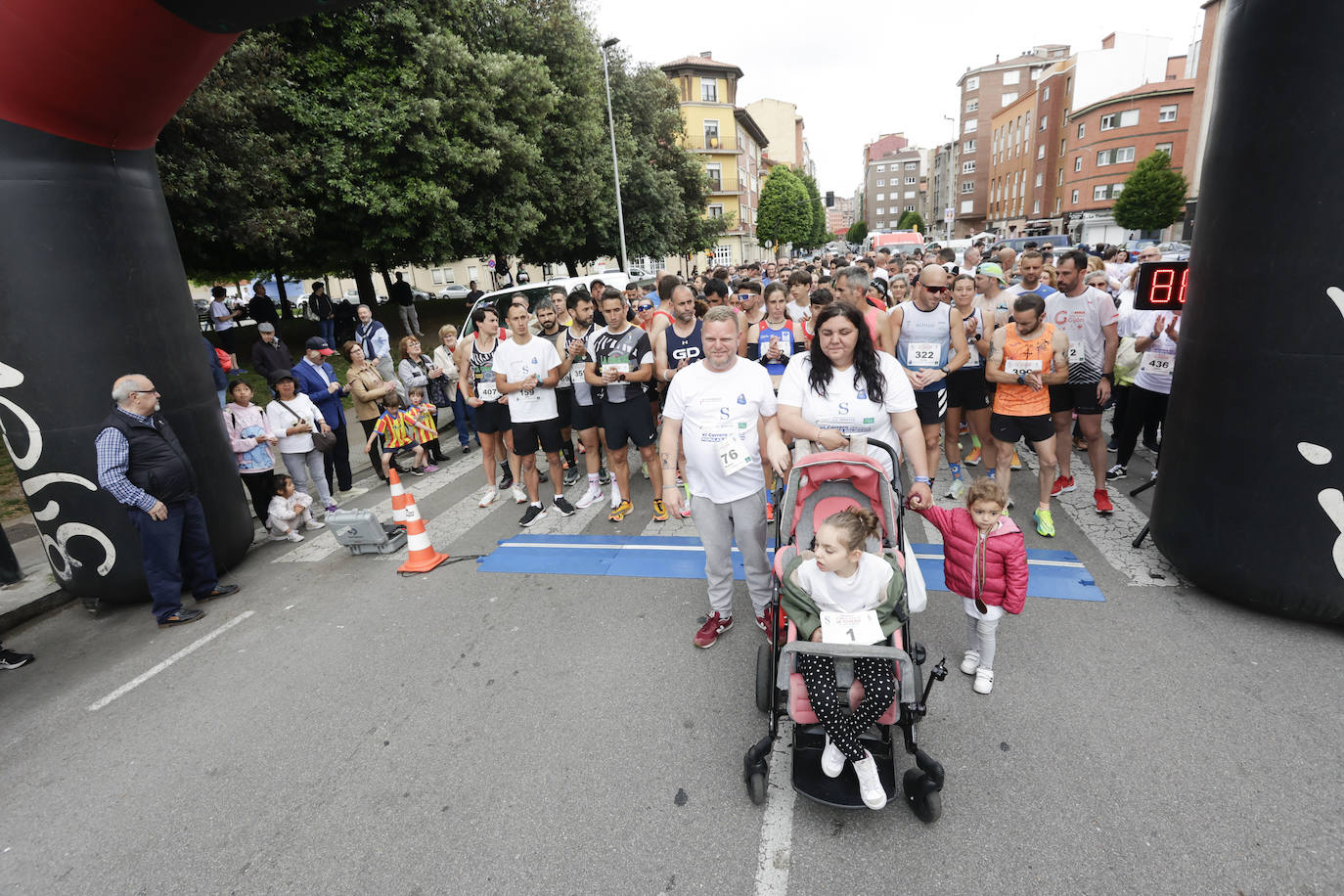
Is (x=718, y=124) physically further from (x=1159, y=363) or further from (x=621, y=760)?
(x=621, y=760)

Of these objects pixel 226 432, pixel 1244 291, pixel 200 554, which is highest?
pixel 1244 291

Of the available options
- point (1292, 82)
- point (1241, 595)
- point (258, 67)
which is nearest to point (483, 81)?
point (258, 67)

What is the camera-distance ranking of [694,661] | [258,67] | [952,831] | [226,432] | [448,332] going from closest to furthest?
[952,831] < [694,661] < [226,432] < [448,332] < [258,67]

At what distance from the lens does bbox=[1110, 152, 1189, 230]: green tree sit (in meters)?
40.1

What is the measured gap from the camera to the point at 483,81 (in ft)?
50.4

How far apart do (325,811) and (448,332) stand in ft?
24.7

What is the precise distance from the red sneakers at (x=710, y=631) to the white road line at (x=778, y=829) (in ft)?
3.06

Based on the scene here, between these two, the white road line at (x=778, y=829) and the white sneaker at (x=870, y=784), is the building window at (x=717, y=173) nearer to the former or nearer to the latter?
the white road line at (x=778, y=829)

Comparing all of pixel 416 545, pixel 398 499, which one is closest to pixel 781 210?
pixel 398 499

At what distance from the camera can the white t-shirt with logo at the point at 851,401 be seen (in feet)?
12.8

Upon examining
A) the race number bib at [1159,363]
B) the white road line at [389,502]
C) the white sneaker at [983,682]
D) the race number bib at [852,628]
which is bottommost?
the white road line at [389,502]

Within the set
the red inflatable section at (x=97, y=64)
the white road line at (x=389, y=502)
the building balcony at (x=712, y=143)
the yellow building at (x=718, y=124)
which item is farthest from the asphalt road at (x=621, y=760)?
the building balcony at (x=712, y=143)

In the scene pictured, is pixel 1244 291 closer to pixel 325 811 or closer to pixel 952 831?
pixel 952 831

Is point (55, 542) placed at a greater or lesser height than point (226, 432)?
lesser
